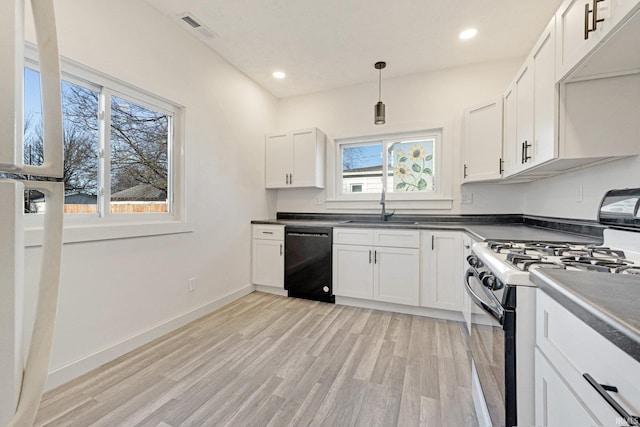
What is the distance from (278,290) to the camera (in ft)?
10.7

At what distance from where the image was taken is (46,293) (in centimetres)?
58

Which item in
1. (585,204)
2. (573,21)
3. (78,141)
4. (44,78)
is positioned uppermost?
(573,21)

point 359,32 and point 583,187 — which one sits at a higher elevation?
point 359,32

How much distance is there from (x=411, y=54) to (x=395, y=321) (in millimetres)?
2706

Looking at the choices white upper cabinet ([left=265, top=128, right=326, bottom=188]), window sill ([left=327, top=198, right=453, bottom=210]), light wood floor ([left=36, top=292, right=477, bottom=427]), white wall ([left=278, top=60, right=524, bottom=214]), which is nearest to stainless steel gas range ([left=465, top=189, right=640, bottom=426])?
light wood floor ([left=36, top=292, right=477, bottom=427])

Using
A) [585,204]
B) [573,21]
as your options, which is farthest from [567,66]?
[585,204]

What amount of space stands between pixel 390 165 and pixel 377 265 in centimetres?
136

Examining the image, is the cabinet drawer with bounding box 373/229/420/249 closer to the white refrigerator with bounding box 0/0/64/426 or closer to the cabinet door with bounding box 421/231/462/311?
the cabinet door with bounding box 421/231/462/311

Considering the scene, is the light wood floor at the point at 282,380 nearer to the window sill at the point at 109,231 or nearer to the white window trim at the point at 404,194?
the window sill at the point at 109,231

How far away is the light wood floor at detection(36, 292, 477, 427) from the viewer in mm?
→ 1363

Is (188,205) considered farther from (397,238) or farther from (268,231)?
(397,238)

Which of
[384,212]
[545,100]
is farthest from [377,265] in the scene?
[545,100]

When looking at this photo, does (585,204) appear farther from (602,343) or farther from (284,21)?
(284,21)

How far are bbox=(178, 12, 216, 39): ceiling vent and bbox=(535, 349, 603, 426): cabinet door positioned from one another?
305cm
